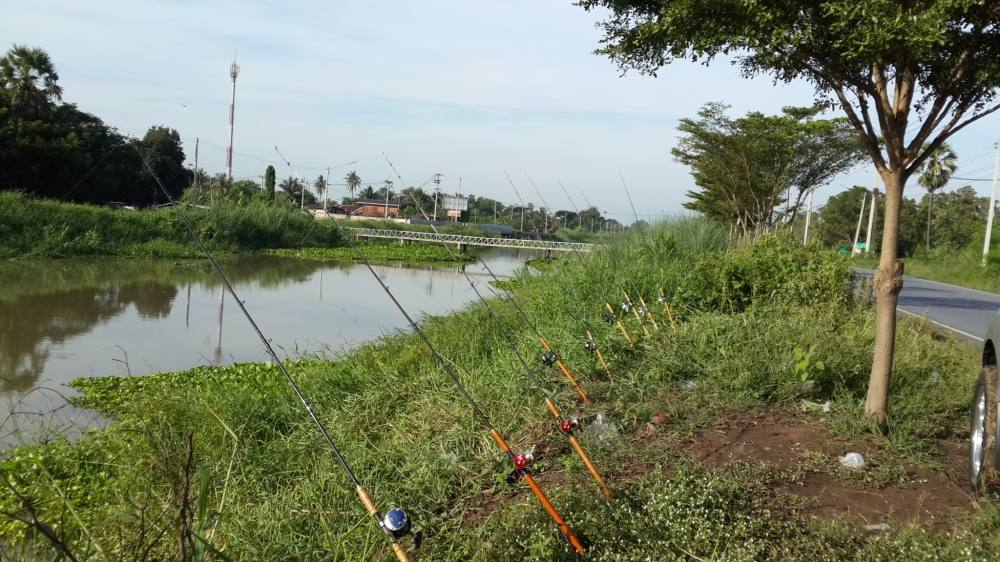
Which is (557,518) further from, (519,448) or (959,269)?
(959,269)

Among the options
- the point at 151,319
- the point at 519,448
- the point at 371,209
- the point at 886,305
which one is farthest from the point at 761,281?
the point at 371,209

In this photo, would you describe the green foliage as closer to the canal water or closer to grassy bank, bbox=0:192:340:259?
the canal water

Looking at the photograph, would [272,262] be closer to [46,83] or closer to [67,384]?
[46,83]

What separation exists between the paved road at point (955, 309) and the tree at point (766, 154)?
408 centimetres

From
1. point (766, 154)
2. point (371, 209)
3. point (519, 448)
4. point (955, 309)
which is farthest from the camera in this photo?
point (371, 209)

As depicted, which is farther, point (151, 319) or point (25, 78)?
point (25, 78)

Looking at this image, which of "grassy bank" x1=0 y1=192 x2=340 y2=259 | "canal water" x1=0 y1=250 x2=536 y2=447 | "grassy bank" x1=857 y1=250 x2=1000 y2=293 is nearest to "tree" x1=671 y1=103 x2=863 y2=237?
"grassy bank" x1=857 y1=250 x2=1000 y2=293

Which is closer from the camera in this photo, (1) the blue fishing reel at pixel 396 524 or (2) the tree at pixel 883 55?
(1) the blue fishing reel at pixel 396 524

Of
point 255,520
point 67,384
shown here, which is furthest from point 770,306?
point 67,384

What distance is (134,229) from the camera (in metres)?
31.2

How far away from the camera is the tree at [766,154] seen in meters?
19.6

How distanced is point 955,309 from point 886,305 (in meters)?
12.1

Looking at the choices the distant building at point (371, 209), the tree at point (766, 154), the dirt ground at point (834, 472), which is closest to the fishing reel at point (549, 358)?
the dirt ground at point (834, 472)

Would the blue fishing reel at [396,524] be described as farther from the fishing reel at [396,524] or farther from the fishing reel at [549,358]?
the fishing reel at [549,358]
